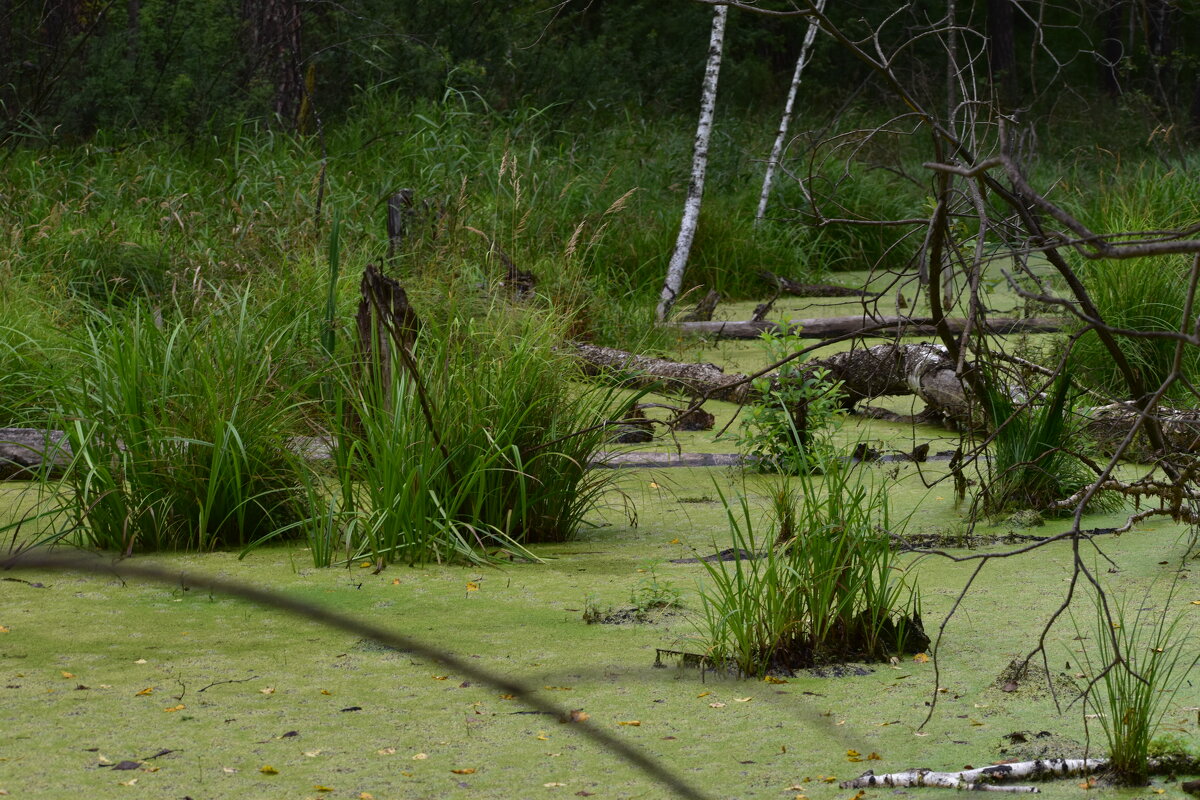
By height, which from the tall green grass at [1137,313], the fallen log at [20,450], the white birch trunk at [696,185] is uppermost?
the white birch trunk at [696,185]

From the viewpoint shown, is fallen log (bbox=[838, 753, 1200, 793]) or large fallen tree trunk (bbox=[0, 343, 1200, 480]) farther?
large fallen tree trunk (bbox=[0, 343, 1200, 480])

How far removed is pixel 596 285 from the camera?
7137 millimetres

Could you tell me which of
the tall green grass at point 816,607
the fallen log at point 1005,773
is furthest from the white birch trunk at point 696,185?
the fallen log at point 1005,773

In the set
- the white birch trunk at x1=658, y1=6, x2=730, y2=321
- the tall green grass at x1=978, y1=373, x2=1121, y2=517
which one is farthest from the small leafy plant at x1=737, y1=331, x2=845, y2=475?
the white birch trunk at x1=658, y1=6, x2=730, y2=321

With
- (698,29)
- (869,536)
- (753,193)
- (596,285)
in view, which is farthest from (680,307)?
(698,29)

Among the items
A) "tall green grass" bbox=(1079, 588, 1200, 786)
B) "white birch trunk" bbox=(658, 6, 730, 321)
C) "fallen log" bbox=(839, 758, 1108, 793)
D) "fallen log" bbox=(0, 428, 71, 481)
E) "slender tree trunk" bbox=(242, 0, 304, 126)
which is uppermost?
"slender tree trunk" bbox=(242, 0, 304, 126)

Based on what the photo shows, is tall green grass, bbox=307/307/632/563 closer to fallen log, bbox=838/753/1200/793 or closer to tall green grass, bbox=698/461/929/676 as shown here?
tall green grass, bbox=698/461/929/676

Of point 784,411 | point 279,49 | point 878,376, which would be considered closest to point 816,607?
point 784,411

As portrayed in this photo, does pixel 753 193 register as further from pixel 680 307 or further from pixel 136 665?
pixel 136 665

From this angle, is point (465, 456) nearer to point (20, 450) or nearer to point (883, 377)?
point (20, 450)

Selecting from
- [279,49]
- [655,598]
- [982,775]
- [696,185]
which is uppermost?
[279,49]

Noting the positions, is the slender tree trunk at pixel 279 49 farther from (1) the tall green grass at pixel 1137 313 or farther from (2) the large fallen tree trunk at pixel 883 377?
(1) the tall green grass at pixel 1137 313

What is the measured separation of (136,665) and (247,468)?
1.08 meters

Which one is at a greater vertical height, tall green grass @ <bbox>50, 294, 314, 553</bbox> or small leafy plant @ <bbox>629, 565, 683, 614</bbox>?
tall green grass @ <bbox>50, 294, 314, 553</bbox>
